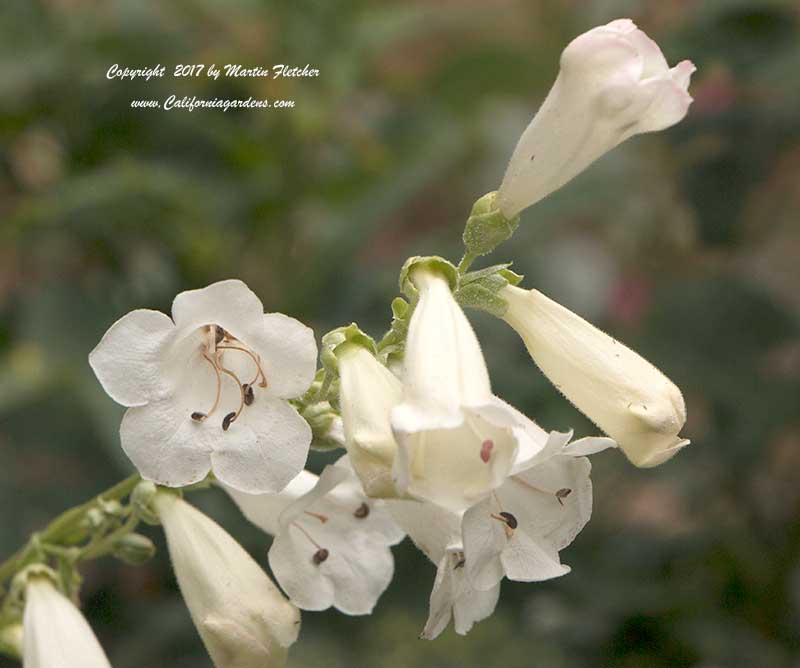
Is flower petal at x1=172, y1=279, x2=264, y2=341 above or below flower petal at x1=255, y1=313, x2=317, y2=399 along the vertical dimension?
above

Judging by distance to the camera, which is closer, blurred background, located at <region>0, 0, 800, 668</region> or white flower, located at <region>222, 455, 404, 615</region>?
white flower, located at <region>222, 455, 404, 615</region>

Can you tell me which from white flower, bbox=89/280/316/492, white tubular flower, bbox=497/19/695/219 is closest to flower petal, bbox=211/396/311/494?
white flower, bbox=89/280/316/492

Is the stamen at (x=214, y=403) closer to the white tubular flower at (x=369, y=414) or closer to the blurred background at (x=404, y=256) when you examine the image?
the white tubular flower at (x=369, y=414)

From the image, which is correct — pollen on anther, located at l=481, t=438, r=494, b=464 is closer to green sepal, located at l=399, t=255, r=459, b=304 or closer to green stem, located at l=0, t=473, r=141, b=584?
green sepal, located at l=399, t=255, r=459, b=304

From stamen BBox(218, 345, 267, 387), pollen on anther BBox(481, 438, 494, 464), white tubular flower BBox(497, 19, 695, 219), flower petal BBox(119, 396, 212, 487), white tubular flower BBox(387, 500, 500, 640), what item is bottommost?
white tubular flower BBox(387, 500, 500, 640)

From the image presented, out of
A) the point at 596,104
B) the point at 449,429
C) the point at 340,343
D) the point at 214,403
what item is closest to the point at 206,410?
the point at 214,403

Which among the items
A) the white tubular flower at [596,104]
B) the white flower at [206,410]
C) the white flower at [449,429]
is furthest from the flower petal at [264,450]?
the white tubular flower at [596,104]
